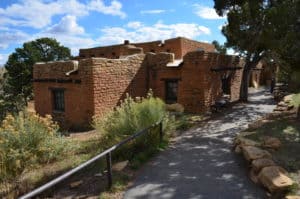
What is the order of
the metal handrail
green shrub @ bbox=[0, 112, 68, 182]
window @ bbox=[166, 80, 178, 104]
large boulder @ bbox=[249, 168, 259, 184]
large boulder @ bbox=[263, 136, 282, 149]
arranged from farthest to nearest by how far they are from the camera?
1. window @ bbox=[166, 80, 178, 104]
2. large boulder @ bbox=[263, 136, 282, 149]
3. green shrub @ bbox=[0, 112, 68, 182]
4. large boulder @ bbox=[249, 168, 259, 184]
5. the metal handrail

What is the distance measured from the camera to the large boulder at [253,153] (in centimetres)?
537

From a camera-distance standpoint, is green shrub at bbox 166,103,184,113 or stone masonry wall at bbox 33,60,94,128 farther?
green shrub at bbox 166,103,184,113

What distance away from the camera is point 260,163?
5.01 m

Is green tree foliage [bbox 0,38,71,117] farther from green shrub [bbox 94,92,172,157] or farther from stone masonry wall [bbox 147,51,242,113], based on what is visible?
green shrub [bbox 94,92,172,157]

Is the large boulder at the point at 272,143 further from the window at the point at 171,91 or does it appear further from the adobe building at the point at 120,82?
the window at the point at 171,91

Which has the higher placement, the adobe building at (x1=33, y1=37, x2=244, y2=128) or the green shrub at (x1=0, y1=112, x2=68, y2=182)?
the adobe building at (x1=33, y1=37, x2=244, y2=128)

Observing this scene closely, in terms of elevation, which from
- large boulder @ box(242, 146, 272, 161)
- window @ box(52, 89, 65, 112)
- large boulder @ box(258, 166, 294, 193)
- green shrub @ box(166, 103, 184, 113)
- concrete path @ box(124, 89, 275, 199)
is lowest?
concrete path @ box(124, 89, 275, 199)

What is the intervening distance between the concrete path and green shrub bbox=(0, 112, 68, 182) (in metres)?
2.51

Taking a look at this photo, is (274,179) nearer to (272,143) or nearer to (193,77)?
(272,143)

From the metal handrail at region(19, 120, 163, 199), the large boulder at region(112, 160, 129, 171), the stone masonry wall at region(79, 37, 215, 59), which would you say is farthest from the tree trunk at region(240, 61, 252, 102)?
the large boulder at region(112, 160, 129, 171)

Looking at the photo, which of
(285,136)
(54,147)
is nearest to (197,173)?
(285,136)

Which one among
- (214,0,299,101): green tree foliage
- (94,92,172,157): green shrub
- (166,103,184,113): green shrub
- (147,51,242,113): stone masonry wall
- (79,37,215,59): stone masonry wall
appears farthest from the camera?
(79,37,215,59): stone masonry wall

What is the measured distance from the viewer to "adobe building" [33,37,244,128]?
35.2 ft

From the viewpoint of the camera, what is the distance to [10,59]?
27.5 m
